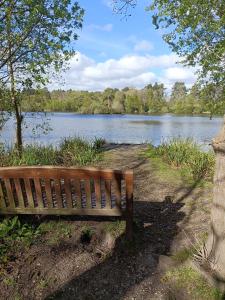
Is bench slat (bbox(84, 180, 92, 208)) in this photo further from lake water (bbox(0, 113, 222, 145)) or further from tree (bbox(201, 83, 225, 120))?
tree (bbox(201, 83, 225, 120))

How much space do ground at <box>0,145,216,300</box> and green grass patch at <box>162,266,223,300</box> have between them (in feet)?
0.04

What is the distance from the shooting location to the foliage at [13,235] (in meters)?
3.59

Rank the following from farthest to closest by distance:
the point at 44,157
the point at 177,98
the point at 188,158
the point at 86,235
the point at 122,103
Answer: the point at 177,98, the point at 122,103, the point at 44,157, the point at 188,158, the point at 86,235

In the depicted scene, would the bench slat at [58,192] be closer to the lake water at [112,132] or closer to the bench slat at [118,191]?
the bench slat at [118,191]

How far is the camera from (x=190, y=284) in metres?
3.13

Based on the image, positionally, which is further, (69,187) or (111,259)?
(69,187)

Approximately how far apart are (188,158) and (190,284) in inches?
199

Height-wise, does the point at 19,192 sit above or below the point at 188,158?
above

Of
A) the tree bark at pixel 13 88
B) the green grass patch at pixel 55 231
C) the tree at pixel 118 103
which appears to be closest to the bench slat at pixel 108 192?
the green grass patch at pixel 55 231

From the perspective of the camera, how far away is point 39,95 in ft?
30.1

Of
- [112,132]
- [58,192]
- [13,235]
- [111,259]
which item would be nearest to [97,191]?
[58,192]

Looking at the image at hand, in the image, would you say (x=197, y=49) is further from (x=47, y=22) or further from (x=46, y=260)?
(x=46, y=260)

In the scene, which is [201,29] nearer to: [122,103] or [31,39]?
[31,39]

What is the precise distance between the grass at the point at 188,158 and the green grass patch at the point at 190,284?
353cm
